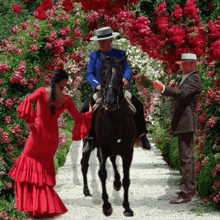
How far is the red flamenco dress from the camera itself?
18.8 ft

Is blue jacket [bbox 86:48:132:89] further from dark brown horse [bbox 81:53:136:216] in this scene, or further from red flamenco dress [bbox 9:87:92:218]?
red flamenco dress [bbox 9:87:92:218]

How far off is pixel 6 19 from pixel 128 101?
593 inches

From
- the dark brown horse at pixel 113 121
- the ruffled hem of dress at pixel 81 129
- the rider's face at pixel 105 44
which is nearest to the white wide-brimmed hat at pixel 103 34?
the rider's face at pixel 105 44

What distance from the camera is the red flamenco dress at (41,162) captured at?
5738 mm

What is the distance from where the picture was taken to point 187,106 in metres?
6.96

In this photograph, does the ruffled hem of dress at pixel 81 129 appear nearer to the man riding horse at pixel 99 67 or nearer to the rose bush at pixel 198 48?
the man riding horse at pixel 99 67

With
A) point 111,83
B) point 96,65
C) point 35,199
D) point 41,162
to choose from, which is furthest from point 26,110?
point 96,65

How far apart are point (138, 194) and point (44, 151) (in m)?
3.33

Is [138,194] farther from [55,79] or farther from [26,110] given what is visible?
[26,110]

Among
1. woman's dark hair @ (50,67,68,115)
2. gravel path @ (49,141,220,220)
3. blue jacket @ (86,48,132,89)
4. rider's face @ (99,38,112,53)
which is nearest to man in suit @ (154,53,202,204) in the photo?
gravel path @ (49,141,220,220)

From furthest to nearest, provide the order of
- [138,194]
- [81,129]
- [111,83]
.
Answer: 1. [138,194]
2. [81,129]
3. [111,83]

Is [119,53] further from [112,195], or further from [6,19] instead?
[6,19]

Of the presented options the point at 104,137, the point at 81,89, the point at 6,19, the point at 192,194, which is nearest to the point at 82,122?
the point at 104,137

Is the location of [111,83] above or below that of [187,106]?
above
